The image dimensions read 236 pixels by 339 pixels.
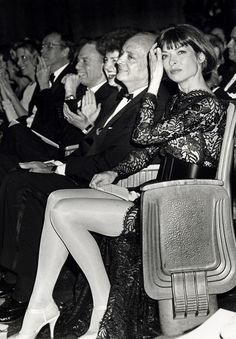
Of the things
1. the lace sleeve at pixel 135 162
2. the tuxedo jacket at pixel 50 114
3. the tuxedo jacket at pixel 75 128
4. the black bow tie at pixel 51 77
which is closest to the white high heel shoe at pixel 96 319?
the lace sleeve at pixel 135 162

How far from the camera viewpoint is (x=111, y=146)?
3807 mm

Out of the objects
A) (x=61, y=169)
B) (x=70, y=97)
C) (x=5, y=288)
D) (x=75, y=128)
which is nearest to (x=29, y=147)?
(x=75, y=128)

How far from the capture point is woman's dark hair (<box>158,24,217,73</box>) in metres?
3.38

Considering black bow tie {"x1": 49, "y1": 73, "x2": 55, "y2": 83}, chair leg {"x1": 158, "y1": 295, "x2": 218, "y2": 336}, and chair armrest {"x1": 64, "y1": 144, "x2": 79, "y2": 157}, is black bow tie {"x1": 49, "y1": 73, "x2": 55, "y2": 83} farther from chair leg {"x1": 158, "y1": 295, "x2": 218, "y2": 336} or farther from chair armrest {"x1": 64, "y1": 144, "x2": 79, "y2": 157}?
chair leg {"x1": 158, "y1": 295, "x2": 218, "y2": 336}

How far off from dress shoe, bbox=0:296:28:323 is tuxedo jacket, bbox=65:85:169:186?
76cm

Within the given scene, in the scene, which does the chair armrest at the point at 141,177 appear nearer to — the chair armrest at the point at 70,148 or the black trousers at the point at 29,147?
the chair armrest at the point at 70,148

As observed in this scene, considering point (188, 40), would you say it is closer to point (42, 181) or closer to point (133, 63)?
point (133, 63)

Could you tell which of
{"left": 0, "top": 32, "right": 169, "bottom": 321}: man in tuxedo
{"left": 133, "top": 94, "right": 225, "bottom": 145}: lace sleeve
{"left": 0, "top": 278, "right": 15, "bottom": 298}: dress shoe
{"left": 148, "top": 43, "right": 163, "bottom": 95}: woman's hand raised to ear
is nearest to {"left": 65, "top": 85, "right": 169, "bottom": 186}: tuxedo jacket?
{"left": 0, "top": 32, "right": 169, "bottom": 321}: man in tuxedo

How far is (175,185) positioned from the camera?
118 inches

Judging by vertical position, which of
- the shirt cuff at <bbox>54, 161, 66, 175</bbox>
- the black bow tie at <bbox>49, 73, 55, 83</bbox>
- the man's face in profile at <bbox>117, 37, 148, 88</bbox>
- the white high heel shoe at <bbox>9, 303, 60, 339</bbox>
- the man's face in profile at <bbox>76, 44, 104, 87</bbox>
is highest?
the man's face in profile at <bbox>117, 37, 148, 88</bbox>

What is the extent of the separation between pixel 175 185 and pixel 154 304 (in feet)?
2.06

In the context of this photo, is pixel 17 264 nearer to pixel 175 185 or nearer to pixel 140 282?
pixel 140 282

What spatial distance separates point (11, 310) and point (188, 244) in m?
1.16

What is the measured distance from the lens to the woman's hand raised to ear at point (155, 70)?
3340mm
